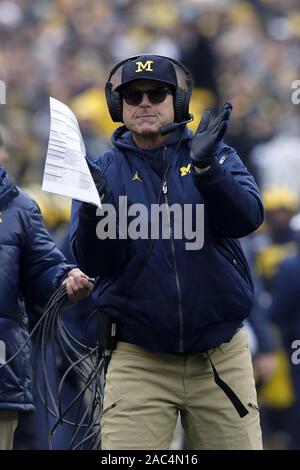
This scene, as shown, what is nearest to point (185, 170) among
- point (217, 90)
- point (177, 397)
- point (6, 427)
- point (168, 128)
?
point (168, 128)

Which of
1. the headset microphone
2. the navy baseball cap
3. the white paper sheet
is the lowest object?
the white paper sheet

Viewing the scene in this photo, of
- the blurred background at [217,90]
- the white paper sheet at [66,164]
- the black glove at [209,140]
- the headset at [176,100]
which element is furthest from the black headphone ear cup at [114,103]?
the blurred background at [217,90]

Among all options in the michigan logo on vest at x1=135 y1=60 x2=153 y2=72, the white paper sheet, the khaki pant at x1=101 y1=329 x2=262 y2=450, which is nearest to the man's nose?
the michigan logo on vest at x1=135 y1=60 x2=153 y2=72

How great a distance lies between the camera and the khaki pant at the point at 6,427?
610 centimetres

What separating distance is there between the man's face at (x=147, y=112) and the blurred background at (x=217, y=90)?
434cm

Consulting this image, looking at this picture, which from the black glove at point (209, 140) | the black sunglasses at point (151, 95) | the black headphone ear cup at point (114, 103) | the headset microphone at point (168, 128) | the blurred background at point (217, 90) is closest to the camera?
the black glove at point (209, 140)

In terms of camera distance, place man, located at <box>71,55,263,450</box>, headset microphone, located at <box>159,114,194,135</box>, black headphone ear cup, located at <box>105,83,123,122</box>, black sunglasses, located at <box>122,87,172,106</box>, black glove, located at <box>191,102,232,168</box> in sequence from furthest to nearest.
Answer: black headphone ear cup, located at <box>105,83,123,122</box> < black sunglasses, located at <box>122,87,172,106</box> < headset microphone, located at <box>159,114,194,135</box> < man, located at <box>71,55,263,450</box> < black glove, located at <box>191,102,232,168</box>

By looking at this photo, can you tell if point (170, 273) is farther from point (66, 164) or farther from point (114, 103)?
point (114, 103)

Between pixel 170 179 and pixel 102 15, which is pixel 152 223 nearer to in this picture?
pixel 170 179

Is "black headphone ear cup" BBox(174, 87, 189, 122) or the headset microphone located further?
"black headphone ear cup" BBox(174, 87, 189, 122)

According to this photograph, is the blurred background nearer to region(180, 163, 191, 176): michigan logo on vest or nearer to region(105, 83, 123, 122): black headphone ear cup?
region(105, 83, 123, 122): black headphone ear cup

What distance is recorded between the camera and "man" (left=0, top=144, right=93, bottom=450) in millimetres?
6059

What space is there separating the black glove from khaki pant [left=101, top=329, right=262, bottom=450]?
33.2 inches

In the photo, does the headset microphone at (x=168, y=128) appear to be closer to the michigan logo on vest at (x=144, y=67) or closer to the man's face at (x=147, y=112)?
the man's face at (x=147, y=112)
